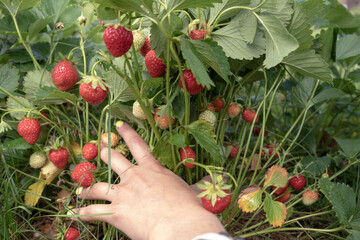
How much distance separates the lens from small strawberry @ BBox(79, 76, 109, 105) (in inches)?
28.5

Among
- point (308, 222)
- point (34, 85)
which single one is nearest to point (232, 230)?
point (308, 222)

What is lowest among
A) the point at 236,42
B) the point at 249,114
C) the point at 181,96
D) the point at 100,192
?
the point at 100,192

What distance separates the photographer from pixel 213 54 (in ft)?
1.97

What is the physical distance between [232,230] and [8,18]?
0.96 metres

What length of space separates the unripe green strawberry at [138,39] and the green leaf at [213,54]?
0.17m

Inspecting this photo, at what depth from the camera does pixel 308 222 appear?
1108 mm

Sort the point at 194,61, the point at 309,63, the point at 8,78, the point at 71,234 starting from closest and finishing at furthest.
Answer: the point at 194,61, the point at 309,63, the point at 71,234, the point at 8,78

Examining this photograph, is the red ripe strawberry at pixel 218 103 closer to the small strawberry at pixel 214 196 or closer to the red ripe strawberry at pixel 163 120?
the red ripe strawberry at pixel 163 120

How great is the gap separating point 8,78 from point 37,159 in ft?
0.85

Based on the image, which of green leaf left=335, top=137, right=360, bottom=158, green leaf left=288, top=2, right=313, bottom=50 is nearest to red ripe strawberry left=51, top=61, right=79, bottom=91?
green leaf left=288, top=2, right=313, bottom=50

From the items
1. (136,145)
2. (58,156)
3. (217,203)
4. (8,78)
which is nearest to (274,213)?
(217,203)

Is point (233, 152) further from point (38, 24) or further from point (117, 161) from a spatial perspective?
point (38, 24)

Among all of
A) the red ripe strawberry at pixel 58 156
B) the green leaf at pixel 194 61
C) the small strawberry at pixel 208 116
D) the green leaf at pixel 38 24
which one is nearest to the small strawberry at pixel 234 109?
the small strawberry at pixel 208 116

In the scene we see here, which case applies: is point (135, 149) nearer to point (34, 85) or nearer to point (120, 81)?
point (120, 81)
